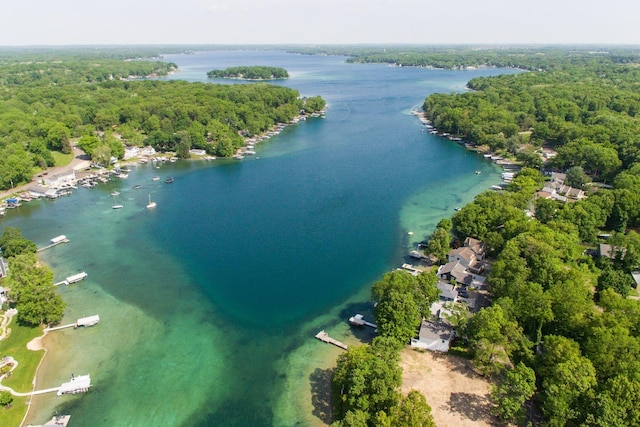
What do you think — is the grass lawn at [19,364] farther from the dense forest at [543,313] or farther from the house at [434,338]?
the house at [434,338]

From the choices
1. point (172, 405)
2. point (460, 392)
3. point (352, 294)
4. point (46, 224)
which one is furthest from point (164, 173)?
point (460, 392)

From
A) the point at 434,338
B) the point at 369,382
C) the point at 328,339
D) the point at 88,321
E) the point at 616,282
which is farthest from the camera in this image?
the point at 616,282

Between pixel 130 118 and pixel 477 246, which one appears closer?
pixel 477 246

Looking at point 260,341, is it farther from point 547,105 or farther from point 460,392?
point 547,105

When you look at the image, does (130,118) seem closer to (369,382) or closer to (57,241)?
(57,241)

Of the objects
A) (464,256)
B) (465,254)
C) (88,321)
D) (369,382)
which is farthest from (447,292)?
(88,321)

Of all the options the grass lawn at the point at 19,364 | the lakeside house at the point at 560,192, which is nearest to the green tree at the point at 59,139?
the grass lawn at the point at 19,364
